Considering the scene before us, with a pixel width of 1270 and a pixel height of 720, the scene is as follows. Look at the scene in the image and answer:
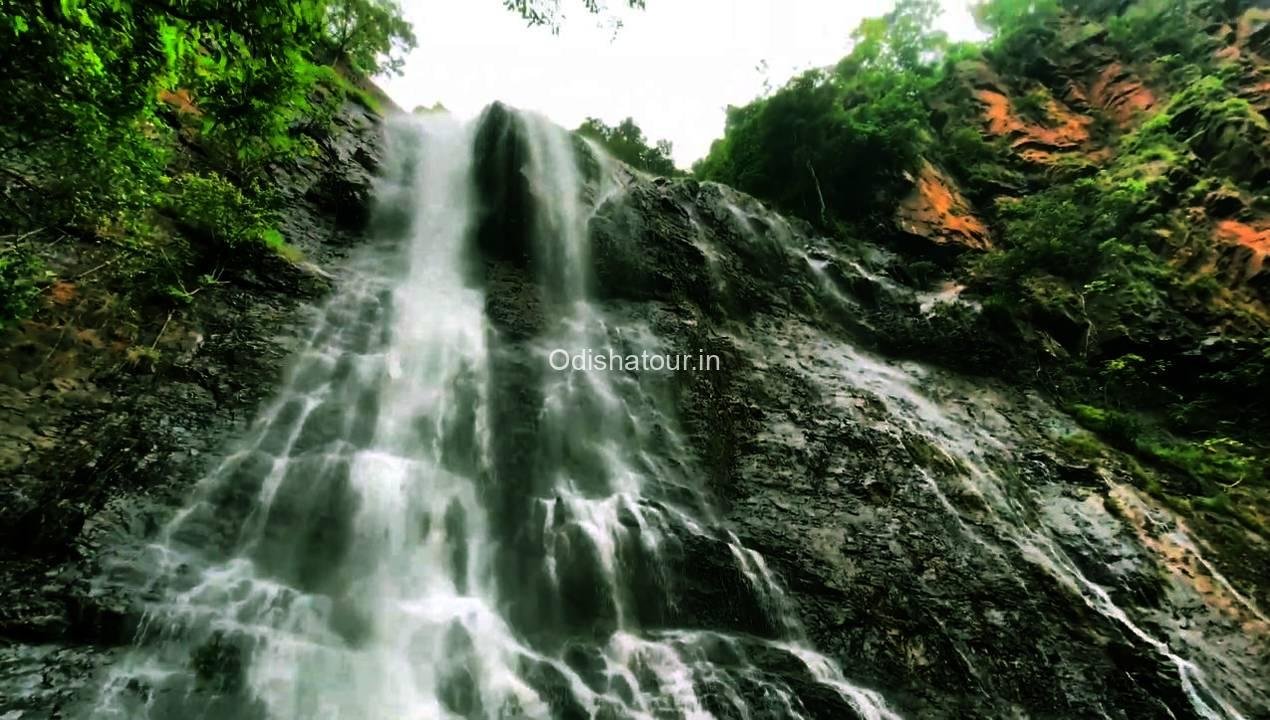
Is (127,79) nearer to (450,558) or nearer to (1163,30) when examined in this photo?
(450,558)

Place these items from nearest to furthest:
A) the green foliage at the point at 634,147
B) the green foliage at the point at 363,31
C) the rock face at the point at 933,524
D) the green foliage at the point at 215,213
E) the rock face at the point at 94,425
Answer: the rock face at the point at 94,425 → the rock face at the point at 933,524 → the green foliage at the point at 215,213 → the green foliage at the point at 363,31 → the green foliage at the point at 634,147

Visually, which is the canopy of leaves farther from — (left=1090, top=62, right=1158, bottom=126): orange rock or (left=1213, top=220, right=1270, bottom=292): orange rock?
(left=1090, top=62, right=1158, bottom=126): orange rock

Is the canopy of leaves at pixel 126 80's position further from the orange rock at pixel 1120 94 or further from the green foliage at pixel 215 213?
the orange rock at pixel 1120 94

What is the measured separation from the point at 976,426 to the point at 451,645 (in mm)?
8802

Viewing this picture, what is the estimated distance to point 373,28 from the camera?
1593cm

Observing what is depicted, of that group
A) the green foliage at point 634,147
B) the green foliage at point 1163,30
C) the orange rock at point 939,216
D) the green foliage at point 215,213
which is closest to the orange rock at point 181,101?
the green foliage at point 215,213

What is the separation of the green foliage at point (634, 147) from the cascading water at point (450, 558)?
11.2 m

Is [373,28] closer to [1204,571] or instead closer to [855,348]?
[855,348]

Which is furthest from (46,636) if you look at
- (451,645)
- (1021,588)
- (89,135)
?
(1021,588)

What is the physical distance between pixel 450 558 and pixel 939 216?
49.5 ft

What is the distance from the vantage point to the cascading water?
491cm

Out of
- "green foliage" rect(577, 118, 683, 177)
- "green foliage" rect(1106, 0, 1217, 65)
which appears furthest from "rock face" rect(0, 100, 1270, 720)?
"green foliage" rect(1106, 0, 1217, 65)

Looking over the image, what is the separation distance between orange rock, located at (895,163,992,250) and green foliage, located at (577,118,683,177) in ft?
23.9

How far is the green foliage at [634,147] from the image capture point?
19.2 metres
